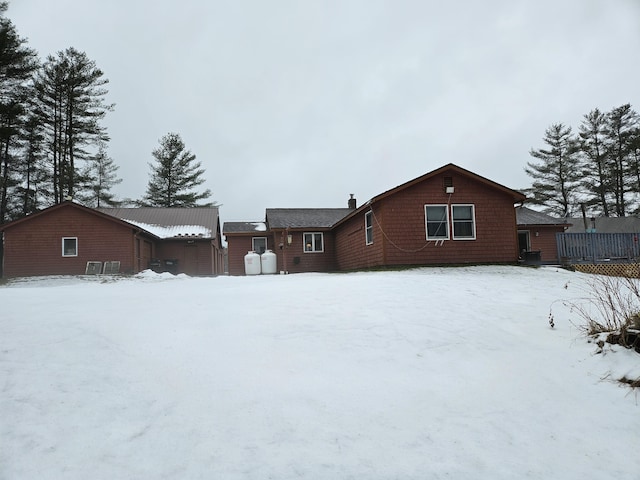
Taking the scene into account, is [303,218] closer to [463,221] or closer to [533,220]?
[463,221]

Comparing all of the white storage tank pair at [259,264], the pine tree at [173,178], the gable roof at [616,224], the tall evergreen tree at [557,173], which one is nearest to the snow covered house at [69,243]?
the white storage tank pair at [259,264]

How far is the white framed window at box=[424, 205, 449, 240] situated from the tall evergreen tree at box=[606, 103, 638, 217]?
26572 millimetres

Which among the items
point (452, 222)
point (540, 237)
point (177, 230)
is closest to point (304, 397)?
point (452, 222)

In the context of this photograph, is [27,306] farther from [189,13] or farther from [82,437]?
[189,13]

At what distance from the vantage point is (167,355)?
16.6 ft

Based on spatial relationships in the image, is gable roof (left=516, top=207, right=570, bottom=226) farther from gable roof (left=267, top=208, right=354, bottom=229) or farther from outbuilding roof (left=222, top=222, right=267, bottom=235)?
outbuilding roof (left=222, top=222, right=267, bottom=235)

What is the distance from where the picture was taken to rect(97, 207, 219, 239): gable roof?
84.3 ft

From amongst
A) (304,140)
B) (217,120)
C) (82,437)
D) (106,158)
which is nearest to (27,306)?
(82,437)

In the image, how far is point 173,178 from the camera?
4047cm

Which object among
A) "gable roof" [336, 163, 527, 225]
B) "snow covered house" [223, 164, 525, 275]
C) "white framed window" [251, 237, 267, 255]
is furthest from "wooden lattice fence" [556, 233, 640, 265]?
"white framed window" [251, 237, 267, 255]

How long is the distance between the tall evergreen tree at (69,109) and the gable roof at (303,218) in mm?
15959

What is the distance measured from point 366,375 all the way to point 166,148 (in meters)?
40.3

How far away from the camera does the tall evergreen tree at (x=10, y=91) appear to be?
24984 mm

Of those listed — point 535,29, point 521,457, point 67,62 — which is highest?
point 67,62
